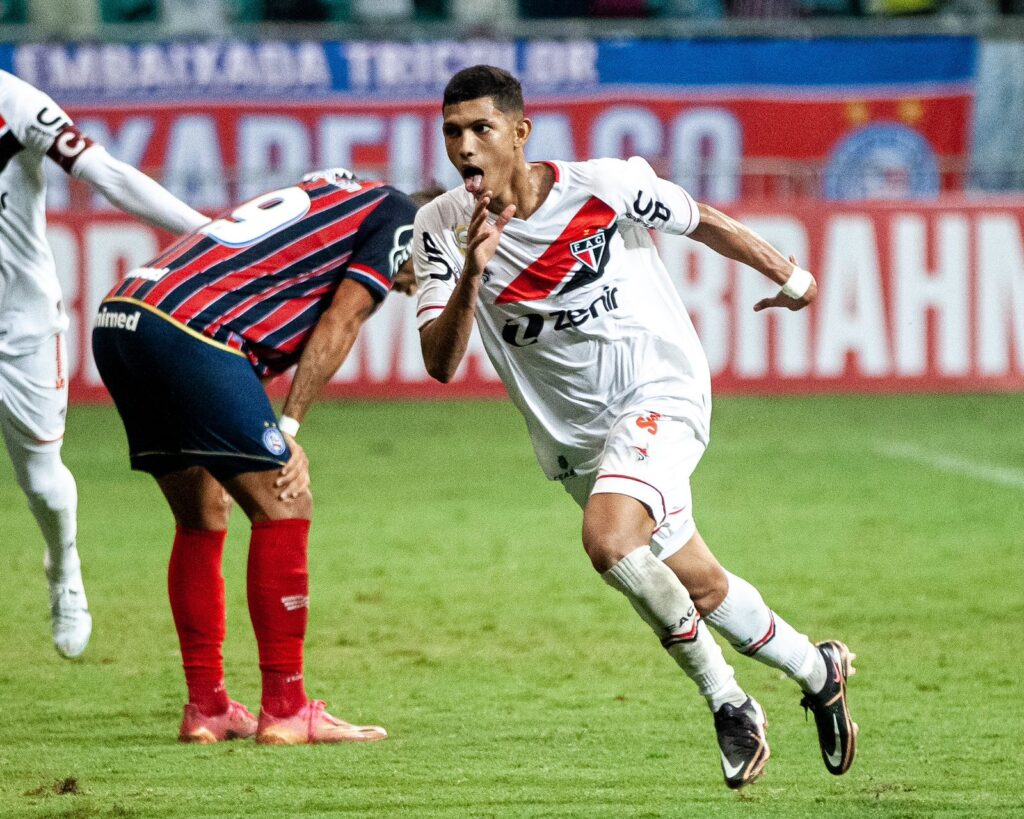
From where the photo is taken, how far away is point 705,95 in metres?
16.5

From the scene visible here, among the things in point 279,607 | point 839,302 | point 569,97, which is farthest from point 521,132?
point 569,97

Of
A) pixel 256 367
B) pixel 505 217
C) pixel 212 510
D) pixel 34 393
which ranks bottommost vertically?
pixel 212 510

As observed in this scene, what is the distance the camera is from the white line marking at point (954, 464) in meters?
10.9

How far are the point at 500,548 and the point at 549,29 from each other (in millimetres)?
8735

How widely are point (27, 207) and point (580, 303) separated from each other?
82.7 inches

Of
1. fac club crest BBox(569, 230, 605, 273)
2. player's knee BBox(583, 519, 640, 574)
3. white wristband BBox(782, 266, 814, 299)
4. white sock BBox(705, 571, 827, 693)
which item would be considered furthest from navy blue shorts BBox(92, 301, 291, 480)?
white wristband BBox(782, 266, 814, 299)

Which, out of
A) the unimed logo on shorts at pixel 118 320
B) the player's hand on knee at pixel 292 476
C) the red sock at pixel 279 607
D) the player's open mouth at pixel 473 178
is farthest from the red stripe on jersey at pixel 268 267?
the player's open mouth at pixel 473 178

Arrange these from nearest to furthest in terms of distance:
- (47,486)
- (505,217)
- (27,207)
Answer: (505,217) → (27,207) → (47,486)

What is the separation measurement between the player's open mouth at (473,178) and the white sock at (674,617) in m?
1.06

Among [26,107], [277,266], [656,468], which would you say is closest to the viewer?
[656,468]

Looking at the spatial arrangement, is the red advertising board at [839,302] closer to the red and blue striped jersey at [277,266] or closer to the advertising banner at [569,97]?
the advertising banner at [569,97]

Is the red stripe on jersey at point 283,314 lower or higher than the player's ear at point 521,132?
lower

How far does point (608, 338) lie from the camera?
5.02m

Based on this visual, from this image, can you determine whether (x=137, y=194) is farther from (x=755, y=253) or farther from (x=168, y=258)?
(x=755, y=253)
